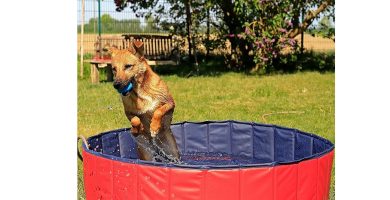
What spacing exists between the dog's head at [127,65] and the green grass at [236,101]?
82.0 inches

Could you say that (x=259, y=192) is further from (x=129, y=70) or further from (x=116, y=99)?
(x=116, y=99)

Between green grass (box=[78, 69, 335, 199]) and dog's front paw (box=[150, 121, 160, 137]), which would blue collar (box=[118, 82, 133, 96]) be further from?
green grass (box=[78, 69, 335, 199])

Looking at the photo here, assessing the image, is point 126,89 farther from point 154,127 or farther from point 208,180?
point 208,180

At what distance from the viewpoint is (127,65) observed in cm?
446

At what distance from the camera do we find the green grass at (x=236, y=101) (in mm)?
8820

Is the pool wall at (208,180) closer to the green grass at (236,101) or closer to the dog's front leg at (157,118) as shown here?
the dog's front leg at (157,118)

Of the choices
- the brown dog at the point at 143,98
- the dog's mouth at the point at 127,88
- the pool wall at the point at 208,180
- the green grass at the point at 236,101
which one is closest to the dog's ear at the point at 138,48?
the brown dog at the point at 143,98

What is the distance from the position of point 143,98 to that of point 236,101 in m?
6.24

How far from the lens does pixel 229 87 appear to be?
12.3 metres

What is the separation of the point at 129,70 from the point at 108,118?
4.71 m

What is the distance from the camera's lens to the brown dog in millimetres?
4469

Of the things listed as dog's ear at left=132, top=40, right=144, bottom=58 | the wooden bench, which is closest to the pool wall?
dog's ear at left=132, top=40, right=144, bottom=58

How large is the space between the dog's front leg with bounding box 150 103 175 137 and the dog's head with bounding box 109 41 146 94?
0.29m

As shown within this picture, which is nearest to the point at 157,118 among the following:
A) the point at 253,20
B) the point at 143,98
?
A: the point at 143,98
